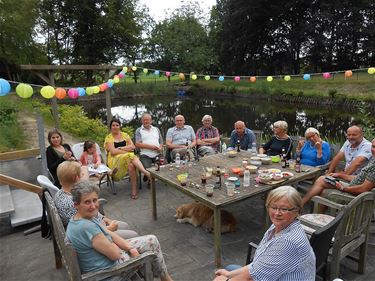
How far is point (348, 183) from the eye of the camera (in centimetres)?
375

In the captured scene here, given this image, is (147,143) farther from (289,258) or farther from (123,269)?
(289,258)

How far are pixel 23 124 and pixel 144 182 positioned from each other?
797 centimetres

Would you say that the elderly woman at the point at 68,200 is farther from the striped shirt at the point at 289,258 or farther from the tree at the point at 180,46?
the tree at the point at 180,46

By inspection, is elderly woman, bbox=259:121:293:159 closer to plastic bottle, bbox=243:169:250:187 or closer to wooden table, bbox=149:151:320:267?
wooden table, bbox=149:151:320:267

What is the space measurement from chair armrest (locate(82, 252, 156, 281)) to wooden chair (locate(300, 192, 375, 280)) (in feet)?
4.76

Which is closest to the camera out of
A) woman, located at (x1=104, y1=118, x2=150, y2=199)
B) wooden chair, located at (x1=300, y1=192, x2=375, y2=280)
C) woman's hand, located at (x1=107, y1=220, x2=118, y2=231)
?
wooden chair, located at (x1=300, y1=192, x2=375, y2=280)

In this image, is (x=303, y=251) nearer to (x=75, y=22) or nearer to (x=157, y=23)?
(x=75, y=22)

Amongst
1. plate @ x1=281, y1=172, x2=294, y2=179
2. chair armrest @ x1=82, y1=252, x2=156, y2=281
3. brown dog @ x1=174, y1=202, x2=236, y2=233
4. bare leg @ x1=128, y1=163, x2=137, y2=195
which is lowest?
brown dog @ x1=174, y1=202, x2=236, y2=233

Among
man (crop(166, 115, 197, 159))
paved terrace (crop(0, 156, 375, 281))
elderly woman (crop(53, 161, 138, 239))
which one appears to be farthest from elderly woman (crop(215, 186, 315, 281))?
man (crop(166, 115, 197, 159))

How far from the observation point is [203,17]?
124ft

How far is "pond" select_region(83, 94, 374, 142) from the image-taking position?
1566 cm

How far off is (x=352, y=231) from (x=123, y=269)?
187 centimetres

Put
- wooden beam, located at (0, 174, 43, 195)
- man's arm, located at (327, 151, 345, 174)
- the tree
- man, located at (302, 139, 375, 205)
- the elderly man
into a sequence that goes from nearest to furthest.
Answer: man, located at (302, 139, 375, 205) < wooden beam, located at (0, 174, 43, 195) < man's arm, located at (327, 151, 345, 174) < the elderly man < the tree

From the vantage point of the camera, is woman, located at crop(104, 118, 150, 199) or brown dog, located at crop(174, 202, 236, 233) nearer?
brown dog, located at crop(174, 202, 236, 233)
